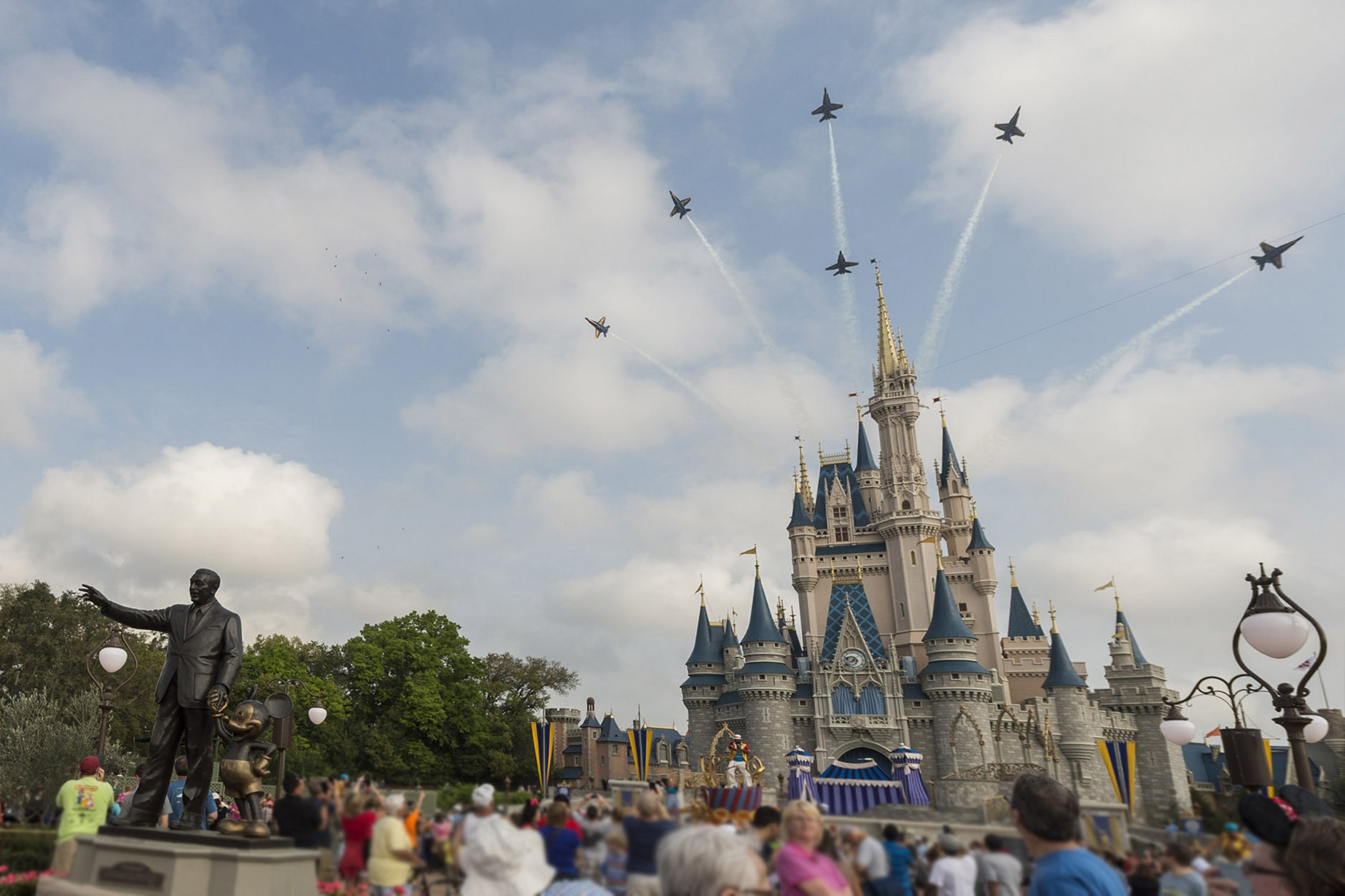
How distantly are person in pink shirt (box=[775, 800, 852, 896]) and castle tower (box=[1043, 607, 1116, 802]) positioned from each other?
51435mm

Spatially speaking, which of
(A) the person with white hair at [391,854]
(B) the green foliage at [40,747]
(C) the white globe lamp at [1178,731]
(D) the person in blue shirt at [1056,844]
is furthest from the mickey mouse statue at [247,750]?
(B) the green foliage at [40,747]

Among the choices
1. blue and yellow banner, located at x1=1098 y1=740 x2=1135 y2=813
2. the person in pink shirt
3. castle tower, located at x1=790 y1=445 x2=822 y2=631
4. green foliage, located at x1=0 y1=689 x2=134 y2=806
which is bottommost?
the person in pink shirt

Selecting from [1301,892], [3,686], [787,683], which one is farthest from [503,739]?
[1301,892]

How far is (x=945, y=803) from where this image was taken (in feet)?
26.1

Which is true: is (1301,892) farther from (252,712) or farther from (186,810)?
(186,810)

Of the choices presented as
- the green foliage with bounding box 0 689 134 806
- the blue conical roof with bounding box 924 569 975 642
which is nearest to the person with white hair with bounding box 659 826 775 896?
the green foliage with bounding box 0 689 134 806

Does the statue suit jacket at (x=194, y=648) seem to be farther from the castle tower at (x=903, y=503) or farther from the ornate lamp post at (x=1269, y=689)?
the castle tower at (x=903, y=503)

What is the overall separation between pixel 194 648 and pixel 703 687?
58182mm

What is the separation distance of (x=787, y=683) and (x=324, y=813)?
2238 inches

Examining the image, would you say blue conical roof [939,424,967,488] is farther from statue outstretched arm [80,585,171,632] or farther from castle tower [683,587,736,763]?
statue outstretched arm [80,585,171,632]

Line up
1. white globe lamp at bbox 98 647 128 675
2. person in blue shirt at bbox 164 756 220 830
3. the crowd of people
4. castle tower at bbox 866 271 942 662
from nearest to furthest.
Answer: the crowd of people, person in blue shirt at bbox 164 756 220 830, white globe lamp at bbox 98 647 128 675, castle tower at bbox 866 271 942 662

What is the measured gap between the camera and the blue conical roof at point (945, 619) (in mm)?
60594

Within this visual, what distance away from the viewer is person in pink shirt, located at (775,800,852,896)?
5070 mm

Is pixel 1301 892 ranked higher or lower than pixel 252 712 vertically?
lower
